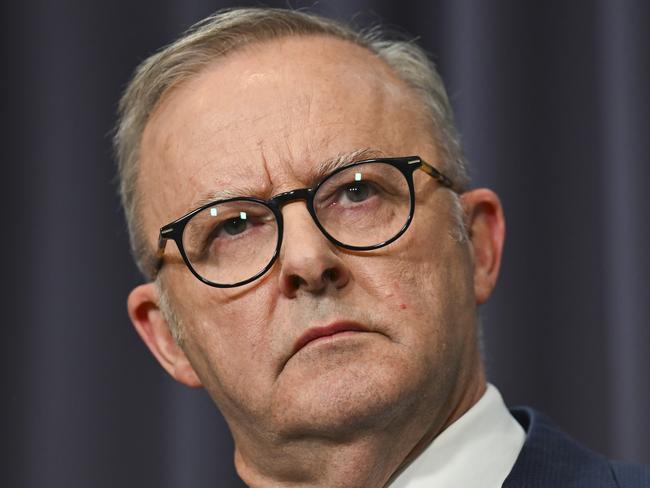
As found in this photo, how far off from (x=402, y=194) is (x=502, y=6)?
1.02m

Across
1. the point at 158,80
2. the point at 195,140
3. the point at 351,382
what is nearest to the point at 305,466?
the point at 351,382

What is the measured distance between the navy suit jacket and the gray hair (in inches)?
17.6

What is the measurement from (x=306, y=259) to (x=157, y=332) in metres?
0.53

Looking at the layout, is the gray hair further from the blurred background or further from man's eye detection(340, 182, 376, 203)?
the blurred background

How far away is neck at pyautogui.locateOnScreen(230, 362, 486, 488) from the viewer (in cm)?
147

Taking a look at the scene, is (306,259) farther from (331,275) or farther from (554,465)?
(554,465)

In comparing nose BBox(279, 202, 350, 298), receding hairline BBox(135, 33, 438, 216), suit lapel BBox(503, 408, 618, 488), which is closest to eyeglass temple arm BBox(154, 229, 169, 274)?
receding hairline BBox(135, 33, 438, 216)

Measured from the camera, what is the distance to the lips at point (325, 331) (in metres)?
1.41

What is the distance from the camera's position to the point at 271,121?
1546 mm

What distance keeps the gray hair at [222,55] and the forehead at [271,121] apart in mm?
34

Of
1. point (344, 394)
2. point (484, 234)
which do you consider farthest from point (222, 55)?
point (344, 394)

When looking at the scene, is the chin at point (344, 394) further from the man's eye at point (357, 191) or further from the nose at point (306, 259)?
the man's eye at point (357, 191)

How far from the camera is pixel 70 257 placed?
2.46 m

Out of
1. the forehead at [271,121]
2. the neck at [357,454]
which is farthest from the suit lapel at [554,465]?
the forehead at [271,121]
